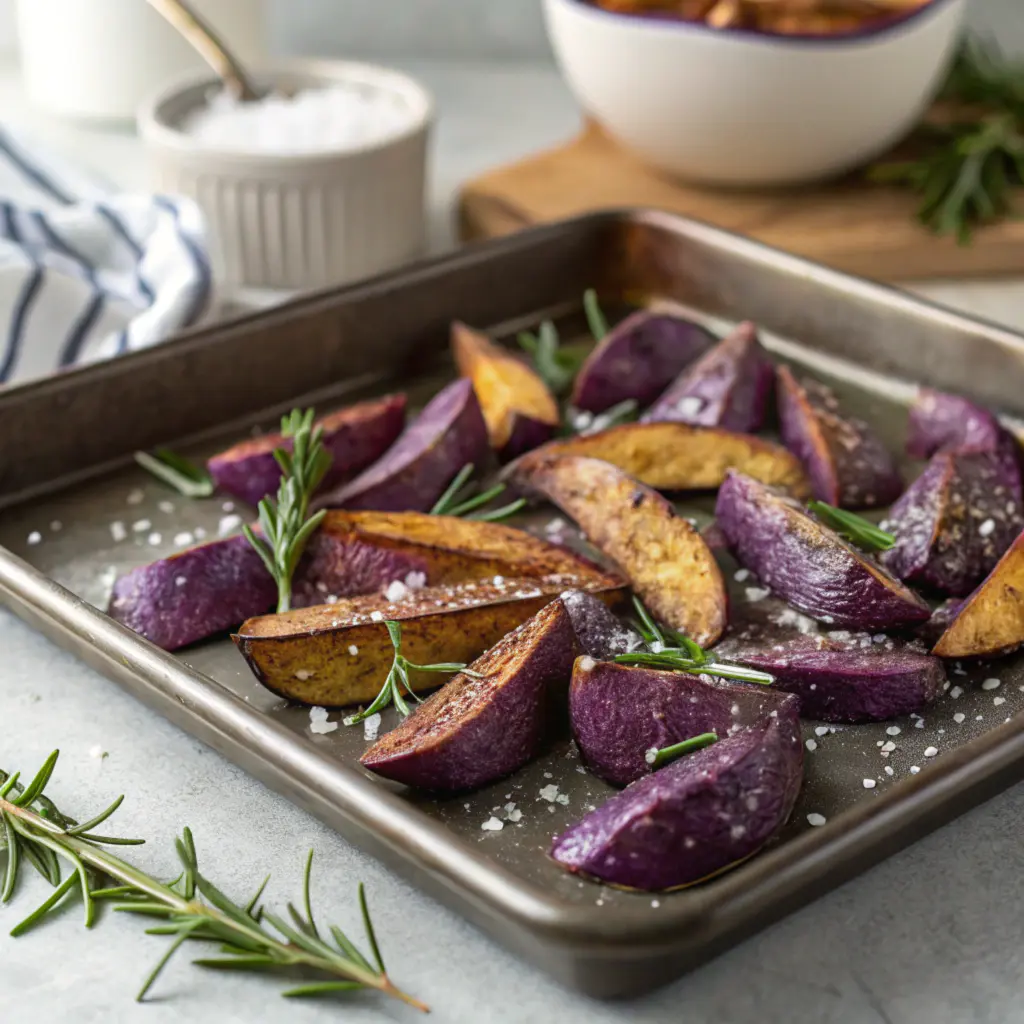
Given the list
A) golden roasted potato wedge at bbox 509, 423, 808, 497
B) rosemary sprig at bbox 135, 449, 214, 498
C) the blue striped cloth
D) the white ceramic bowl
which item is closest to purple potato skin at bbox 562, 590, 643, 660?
golden roasted potato wedge at bbox 509, 423, 808, 497

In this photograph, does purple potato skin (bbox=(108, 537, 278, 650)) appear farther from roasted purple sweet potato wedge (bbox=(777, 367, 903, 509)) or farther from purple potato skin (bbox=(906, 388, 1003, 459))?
purple potato skin (bbox=(906, 388, 1003, 459))

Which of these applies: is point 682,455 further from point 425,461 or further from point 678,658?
point 678,658

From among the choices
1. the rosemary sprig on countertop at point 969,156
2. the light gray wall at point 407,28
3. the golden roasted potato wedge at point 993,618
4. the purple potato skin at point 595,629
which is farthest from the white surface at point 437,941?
the light gray wall at point 407,28

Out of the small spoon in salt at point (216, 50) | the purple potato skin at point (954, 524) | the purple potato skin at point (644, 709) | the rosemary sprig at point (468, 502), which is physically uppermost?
the small spoon in salt at point (216, 50)

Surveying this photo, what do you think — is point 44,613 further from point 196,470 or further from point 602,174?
point 602,174

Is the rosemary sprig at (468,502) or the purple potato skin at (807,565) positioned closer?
the purple potato skin at (807,565)

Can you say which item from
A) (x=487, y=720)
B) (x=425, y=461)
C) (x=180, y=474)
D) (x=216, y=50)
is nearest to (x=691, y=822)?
(x=487, y=720)

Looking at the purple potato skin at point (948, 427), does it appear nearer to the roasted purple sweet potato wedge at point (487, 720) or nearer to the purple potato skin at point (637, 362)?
the purple potato skin at point (637, 362)
